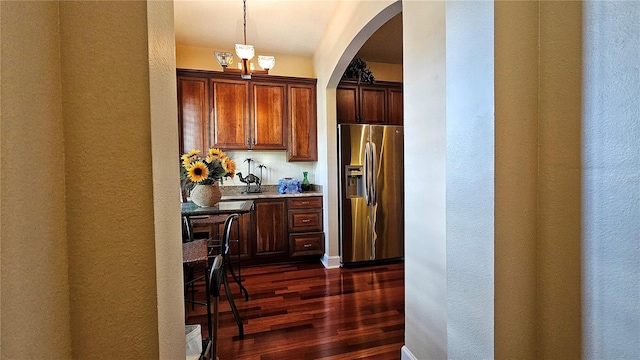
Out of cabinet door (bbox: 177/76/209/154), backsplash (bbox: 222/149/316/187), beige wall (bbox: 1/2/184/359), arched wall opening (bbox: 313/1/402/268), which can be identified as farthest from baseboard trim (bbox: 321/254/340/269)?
beige wall (bbox: 1/2/184/359)

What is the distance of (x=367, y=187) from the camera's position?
3504mm

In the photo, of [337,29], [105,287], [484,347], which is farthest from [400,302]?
[337,29]

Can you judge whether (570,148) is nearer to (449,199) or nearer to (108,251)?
(449,199)

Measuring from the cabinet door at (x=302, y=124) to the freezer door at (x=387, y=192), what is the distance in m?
0.86

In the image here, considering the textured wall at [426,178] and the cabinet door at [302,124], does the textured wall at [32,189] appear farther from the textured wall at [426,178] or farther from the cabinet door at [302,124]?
the cabinet door at [302,124]

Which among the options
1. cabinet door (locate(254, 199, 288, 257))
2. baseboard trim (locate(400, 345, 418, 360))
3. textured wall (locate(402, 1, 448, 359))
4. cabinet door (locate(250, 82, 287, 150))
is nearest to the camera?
textured wall (locate(402, 1, 448, 359))

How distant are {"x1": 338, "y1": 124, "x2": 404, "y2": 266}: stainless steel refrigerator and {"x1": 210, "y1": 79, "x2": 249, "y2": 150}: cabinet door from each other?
4.23 feet

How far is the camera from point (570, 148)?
846 mm

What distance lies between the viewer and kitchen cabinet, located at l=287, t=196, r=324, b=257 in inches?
145

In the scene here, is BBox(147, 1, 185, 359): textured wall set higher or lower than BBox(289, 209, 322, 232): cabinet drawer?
higher

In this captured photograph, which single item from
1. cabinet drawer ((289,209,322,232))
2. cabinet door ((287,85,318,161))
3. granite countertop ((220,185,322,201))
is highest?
cabinet door ((287,85,318,161))

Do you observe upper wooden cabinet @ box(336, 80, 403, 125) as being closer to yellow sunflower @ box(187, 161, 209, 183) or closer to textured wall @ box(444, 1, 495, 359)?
yellow sunflower @ box(187, 161, 209, 183)

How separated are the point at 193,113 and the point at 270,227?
1.72 m

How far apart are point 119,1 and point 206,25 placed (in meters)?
3.17
